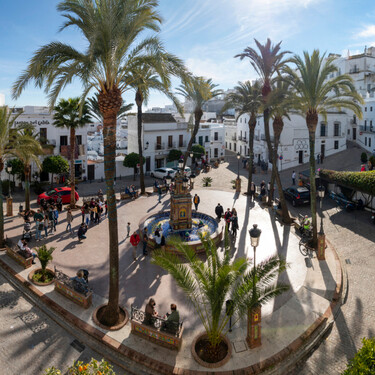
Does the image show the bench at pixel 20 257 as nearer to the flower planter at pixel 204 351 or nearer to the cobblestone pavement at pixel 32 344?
the cobblestone pavement at pixel 32 344

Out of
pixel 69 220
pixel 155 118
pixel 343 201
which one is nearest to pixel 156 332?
pixel 69 220

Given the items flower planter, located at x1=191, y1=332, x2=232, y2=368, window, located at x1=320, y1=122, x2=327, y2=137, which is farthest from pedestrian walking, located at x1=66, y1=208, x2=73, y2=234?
window, located at x1=320, y1=122, x2=327, y2=137

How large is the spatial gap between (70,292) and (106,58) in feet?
24.6

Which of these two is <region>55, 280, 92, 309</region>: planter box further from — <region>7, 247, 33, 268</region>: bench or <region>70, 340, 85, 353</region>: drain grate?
<region>7, 247, 33, 268</region>: bench

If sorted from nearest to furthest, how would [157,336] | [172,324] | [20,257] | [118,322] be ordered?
1. [172,324]
2. [157,336]
3. [118,322]
4. [20,257]

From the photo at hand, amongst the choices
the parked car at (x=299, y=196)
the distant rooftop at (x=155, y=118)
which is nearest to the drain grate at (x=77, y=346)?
the parked car at (x=299, y=196)

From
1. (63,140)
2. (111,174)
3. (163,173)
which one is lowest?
(163,173)

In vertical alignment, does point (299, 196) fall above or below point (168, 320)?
above

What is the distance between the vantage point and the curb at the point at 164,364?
26.0 ft

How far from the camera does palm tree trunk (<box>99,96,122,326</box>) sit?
8.88 metres

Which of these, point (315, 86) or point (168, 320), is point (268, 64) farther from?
point (168, 320)

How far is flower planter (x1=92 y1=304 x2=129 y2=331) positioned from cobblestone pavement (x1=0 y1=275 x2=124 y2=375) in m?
0.73

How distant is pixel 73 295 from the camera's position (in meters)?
10.6

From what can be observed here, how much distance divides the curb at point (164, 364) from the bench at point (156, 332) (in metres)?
0.57
